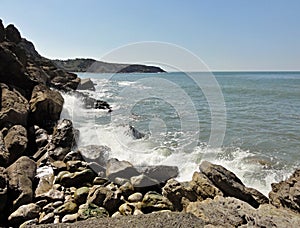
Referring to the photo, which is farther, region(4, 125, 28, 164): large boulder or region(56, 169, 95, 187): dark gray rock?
region(4, 125, 28, 164): large boulder

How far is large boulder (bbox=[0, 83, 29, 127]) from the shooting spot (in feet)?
30.5

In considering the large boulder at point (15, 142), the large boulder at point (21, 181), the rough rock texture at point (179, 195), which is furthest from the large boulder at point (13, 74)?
the rough rock texture at point (179, 195)

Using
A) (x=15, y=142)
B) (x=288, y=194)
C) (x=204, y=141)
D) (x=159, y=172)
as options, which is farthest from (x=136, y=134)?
(x=288, y=194)

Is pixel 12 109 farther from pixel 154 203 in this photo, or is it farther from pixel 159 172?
pixel 154 203

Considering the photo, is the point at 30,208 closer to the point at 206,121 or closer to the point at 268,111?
the point at 206,121

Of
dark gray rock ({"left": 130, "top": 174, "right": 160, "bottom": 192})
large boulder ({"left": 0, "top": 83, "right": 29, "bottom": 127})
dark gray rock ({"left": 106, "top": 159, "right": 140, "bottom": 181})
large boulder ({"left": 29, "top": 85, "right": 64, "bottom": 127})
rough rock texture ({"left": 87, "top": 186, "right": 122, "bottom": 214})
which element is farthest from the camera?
large boulder ({"left": 29, "top": 85, "right": 64, "bottom": 127})

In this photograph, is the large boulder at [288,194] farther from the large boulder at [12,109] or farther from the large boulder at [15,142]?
the large boulder at [12,109]

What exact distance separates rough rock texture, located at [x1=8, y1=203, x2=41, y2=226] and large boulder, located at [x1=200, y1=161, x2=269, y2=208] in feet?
11.5

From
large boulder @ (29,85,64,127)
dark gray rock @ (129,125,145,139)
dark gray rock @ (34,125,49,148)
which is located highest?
large boulder @ (29,85,64,127)

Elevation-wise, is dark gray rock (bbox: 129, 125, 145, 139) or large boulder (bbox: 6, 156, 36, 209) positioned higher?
large boulder (bbox: 6, 156, 36, 209)

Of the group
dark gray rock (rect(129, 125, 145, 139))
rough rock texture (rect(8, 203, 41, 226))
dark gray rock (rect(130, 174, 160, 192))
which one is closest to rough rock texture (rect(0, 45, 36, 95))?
dark gray rock (rect(129, 125, 145, 139))

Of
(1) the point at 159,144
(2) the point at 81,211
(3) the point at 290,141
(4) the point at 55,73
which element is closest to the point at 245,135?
(3) the point at 290,141

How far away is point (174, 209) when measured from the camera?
5.57 m

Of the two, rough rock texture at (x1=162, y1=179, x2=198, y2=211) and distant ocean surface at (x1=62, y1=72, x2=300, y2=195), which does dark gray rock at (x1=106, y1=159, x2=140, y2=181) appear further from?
rough rock texture at (x1=162, y1=179, x2=198, y2=211)
